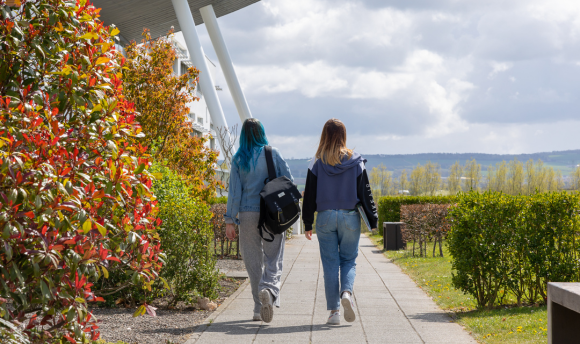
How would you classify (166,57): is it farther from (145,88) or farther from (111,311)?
(111,311)

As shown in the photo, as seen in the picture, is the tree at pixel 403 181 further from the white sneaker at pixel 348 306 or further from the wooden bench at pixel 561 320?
the wooden bench at pixel 561 320

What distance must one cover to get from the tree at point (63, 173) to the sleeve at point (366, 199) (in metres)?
2.61

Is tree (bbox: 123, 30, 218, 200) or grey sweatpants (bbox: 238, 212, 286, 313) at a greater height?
tree (bbox: 123, 30, 218, 200)

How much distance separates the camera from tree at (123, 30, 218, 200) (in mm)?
10219

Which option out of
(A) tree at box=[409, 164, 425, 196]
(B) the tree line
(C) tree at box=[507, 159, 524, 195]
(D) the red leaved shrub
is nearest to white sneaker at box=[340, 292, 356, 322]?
(D) the red leaved shrub

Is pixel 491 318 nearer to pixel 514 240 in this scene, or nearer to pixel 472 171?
pixel 514 240

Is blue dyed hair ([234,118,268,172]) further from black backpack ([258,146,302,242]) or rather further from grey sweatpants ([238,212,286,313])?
grey sweatpants ([238,212,286,313])

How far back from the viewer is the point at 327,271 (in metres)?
5.46

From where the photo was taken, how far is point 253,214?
5461 millimetres

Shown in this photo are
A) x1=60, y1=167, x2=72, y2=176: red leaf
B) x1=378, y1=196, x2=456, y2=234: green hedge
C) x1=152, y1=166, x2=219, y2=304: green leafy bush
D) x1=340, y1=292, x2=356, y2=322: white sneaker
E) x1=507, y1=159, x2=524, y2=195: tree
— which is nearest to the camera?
x1=60, y1=167, x2=72, y2=176: red leaf

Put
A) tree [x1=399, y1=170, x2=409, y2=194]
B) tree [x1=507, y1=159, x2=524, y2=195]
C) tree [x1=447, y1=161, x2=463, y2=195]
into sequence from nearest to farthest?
tree [x1=507, y1=159, x2=524, y2=195], tree [x1=399, y1=170, x2=409, y2=194], tree [x1=447, y1=161, x2=463, y2=195]

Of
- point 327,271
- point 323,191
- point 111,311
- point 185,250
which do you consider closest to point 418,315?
point 327,271

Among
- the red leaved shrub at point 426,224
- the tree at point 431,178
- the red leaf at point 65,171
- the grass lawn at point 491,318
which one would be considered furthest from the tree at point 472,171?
the red leaf at point 65,171

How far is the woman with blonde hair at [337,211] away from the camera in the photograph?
542 cm
